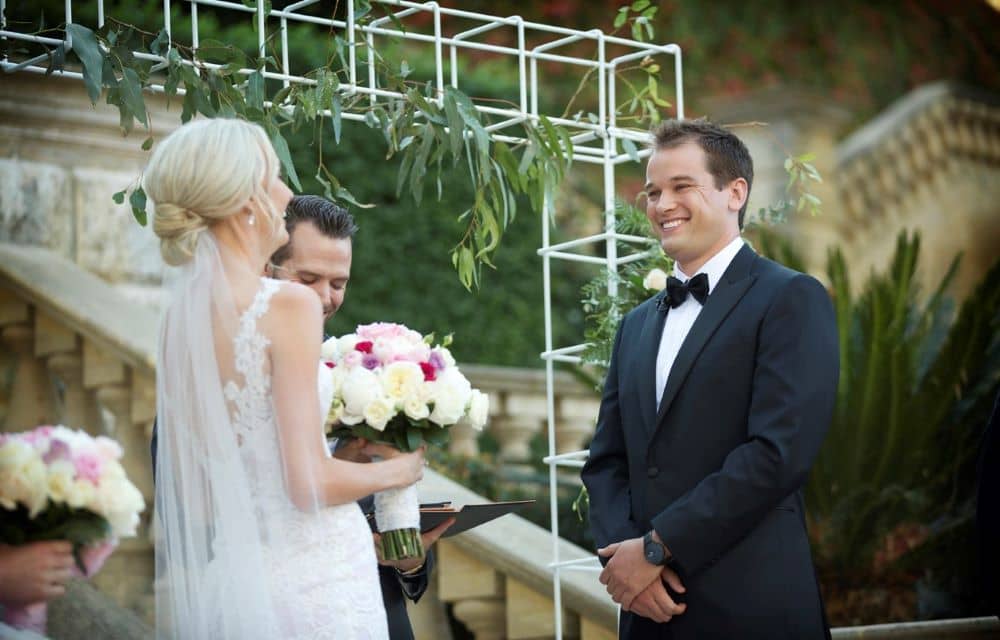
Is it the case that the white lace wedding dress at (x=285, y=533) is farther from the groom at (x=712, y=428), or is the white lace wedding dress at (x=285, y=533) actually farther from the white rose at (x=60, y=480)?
the groom at (x=712, y=428)

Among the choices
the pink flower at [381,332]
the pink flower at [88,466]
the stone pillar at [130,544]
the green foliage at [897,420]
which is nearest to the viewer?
the pink flower at [88,466]

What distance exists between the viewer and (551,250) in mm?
5324

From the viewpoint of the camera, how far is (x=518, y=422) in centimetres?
833

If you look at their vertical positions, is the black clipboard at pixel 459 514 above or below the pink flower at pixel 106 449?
below

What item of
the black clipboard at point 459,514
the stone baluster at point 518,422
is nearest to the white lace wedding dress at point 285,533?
the black clipboard at point 459,514

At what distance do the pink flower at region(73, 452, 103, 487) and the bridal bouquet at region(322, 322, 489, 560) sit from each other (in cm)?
56

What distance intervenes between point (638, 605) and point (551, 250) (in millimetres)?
1888

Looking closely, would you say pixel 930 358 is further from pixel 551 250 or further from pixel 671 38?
pixel 671 38

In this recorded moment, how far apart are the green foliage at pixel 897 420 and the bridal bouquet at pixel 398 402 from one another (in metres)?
3.69

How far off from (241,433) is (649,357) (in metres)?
1.28

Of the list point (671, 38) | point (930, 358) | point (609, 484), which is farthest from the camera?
point (671, 38)

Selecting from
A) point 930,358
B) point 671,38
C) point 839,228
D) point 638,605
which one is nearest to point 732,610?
point 638,605

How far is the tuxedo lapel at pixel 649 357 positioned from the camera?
387 cm

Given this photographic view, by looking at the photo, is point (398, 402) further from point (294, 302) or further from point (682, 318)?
point (682, 318)
